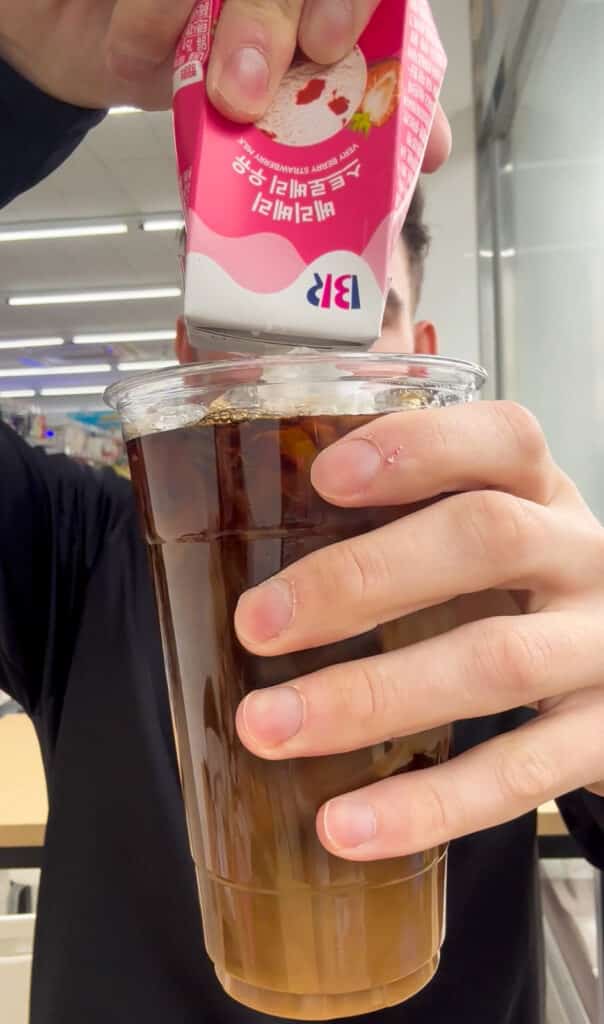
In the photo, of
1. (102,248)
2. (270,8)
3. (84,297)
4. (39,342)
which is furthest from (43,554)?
(39,342)

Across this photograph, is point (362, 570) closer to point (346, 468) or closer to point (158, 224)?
point (346, 468)

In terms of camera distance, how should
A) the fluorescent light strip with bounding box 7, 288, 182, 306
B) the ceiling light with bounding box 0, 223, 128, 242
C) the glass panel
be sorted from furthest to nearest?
the fluorescent light strip with bounding box 7, 288, 182, 306
the ceiling light with bounding box 0, 223, 128, 242
the glass panel

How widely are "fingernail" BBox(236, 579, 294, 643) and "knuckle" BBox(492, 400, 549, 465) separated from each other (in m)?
0.14

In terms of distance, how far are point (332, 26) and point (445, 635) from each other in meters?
0.30

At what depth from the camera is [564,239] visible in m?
1.87

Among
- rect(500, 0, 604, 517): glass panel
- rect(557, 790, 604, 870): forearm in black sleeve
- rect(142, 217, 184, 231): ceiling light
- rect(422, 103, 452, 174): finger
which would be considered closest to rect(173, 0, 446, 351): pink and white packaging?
rect(422, 103, 452, 174): finger

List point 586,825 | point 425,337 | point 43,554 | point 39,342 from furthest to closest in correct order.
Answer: point 39,342
point 425,337
point 43,554
point 586,825

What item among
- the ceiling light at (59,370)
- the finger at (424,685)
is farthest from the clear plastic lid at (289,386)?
the ceiling light at (59,370)

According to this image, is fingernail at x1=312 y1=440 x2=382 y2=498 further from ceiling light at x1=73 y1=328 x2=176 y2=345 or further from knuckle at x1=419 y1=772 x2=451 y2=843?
ceiling light at x1=73 y1=328 x2=176 y2=345

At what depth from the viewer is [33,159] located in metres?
0.66

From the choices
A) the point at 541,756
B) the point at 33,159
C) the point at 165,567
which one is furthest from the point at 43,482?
the point at 541,756

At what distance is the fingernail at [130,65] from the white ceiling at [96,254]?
218cm

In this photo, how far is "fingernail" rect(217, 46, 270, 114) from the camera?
337 mm

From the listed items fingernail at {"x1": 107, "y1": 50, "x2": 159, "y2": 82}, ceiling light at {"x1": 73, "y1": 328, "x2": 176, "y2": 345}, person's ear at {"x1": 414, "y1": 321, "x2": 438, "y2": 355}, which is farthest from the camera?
ceiling light at {"x1": 73, "y1": 328, "x2": 176, "y2": 345}
